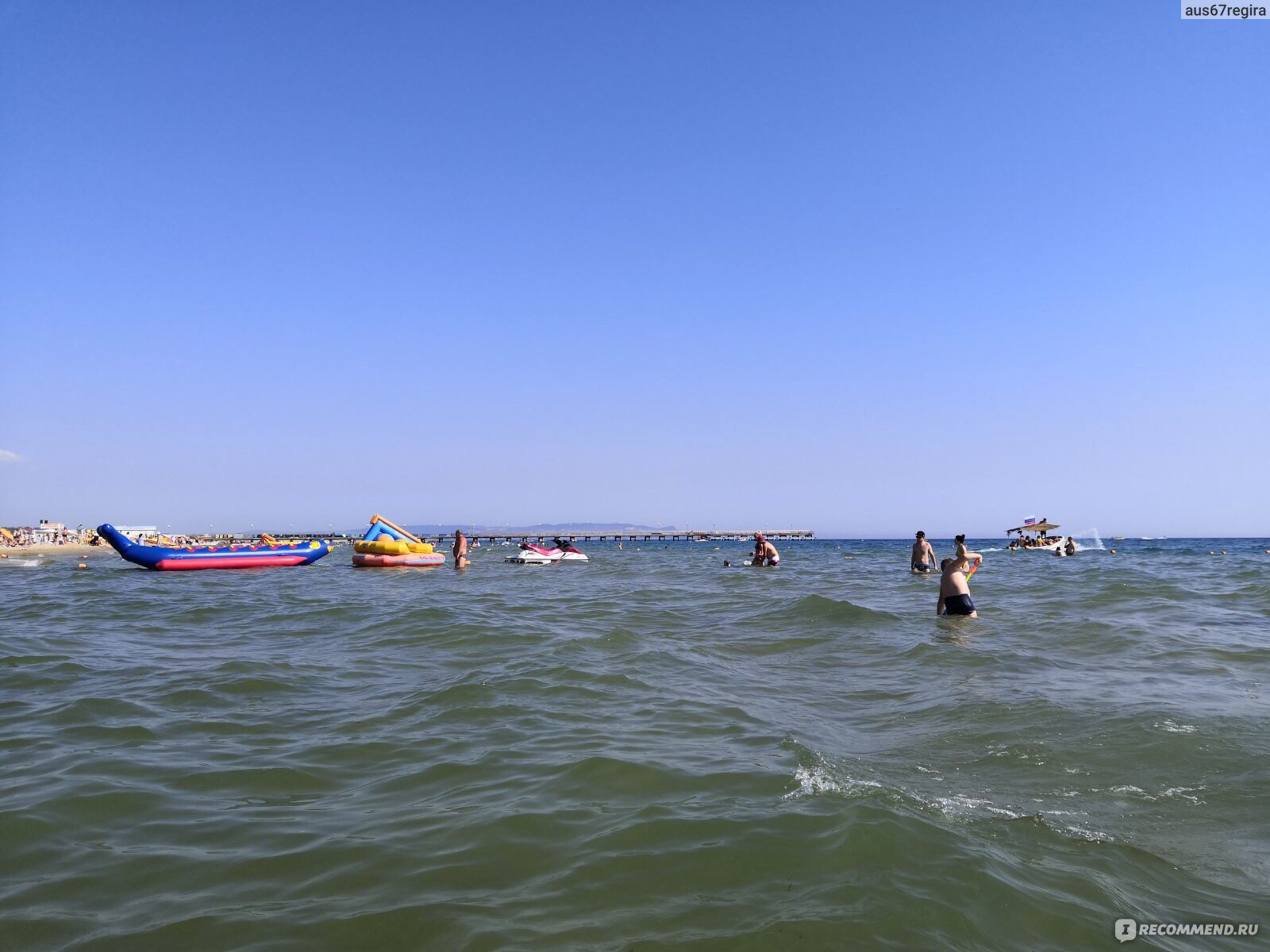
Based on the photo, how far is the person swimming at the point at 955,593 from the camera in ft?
49.8

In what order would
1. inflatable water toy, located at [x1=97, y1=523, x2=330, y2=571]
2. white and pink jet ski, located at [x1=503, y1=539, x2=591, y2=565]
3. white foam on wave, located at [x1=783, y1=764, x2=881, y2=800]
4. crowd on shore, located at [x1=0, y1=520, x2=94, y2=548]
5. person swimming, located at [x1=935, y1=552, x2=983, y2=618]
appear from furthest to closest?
crowd on shore, located at [x1=0, y1=520, x2=94, y2=548] < white and pink jet ski, located at [x1=503, y1=539, x2=591, y2=565] < inflatable water toy, located at [x1=97, y1=523, x2=330, y2=571] < person swimming, located at [x1=935, y1=552, x2=983, y2=618] < white foam on wave, located at [x1=783, y1=764, x2=881, y2=800]

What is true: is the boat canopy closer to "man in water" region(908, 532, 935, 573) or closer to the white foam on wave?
"man in water" region(908, 532, 935, 573)

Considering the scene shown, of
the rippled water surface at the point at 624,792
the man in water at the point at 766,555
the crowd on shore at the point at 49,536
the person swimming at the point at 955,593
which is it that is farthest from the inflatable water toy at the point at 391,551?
the crowd on shore at the point at 49,536

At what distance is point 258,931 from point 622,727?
4.03 meters

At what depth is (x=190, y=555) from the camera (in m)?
32.1

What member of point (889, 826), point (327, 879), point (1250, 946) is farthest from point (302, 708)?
point (1250, 946)

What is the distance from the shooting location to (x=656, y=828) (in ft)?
15.1

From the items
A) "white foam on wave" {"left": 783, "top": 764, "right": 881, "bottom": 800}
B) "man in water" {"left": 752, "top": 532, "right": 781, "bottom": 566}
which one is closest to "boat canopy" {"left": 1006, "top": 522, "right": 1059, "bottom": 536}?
"man in water" {"left": 752, "top": 532, "right": 781, "bottom": 566}

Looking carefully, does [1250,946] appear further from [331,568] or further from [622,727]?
[331,568]

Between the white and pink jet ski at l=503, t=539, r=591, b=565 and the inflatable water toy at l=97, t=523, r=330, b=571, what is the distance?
12831mm

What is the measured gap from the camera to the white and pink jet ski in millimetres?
41875

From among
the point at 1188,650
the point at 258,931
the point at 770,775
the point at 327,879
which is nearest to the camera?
the point at 258,931

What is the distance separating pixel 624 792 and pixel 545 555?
3793cm

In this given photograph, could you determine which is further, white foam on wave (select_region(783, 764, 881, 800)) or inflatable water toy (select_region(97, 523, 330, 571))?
inflatable water toy (select_region(97, 523, 330, 571))
